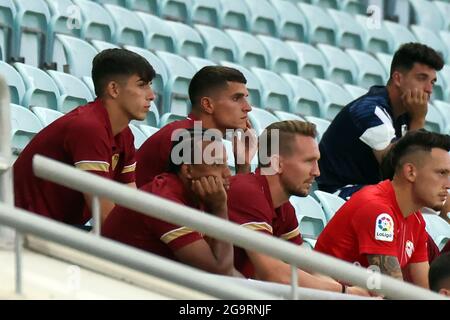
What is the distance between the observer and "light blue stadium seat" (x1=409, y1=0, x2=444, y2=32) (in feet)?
40.4

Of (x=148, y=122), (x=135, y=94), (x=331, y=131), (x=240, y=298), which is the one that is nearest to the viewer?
(x=240, y=298)

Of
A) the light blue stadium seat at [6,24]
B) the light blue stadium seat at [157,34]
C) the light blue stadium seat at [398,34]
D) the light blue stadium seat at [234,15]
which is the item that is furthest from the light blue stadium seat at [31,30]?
the light blue stadium seat at [398,34]

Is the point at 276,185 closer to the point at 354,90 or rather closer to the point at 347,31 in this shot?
the point at 354,90

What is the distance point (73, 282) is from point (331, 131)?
3.34 meters

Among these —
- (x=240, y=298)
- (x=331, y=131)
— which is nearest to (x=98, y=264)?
(x=240, y=298)

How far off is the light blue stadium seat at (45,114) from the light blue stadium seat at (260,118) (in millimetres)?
1432

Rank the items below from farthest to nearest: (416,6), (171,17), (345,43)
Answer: (416,6) → (345,43) → (171,17)

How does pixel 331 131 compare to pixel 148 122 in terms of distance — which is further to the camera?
pixel 148 122

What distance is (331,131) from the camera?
25.8 feet

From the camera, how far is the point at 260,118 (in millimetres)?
8898

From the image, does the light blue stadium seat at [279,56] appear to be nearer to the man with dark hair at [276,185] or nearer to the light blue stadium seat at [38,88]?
the light blue stadium seat at [38,88]

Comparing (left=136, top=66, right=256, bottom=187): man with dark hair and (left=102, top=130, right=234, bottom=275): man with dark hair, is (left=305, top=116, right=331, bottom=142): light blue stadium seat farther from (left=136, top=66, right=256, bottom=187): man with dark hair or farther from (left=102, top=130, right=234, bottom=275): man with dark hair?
(left=102, top=130, right=234, bottom=275): man with dark hair

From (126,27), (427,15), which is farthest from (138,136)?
(427,15)

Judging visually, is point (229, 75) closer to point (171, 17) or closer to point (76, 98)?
point (76, 98)
